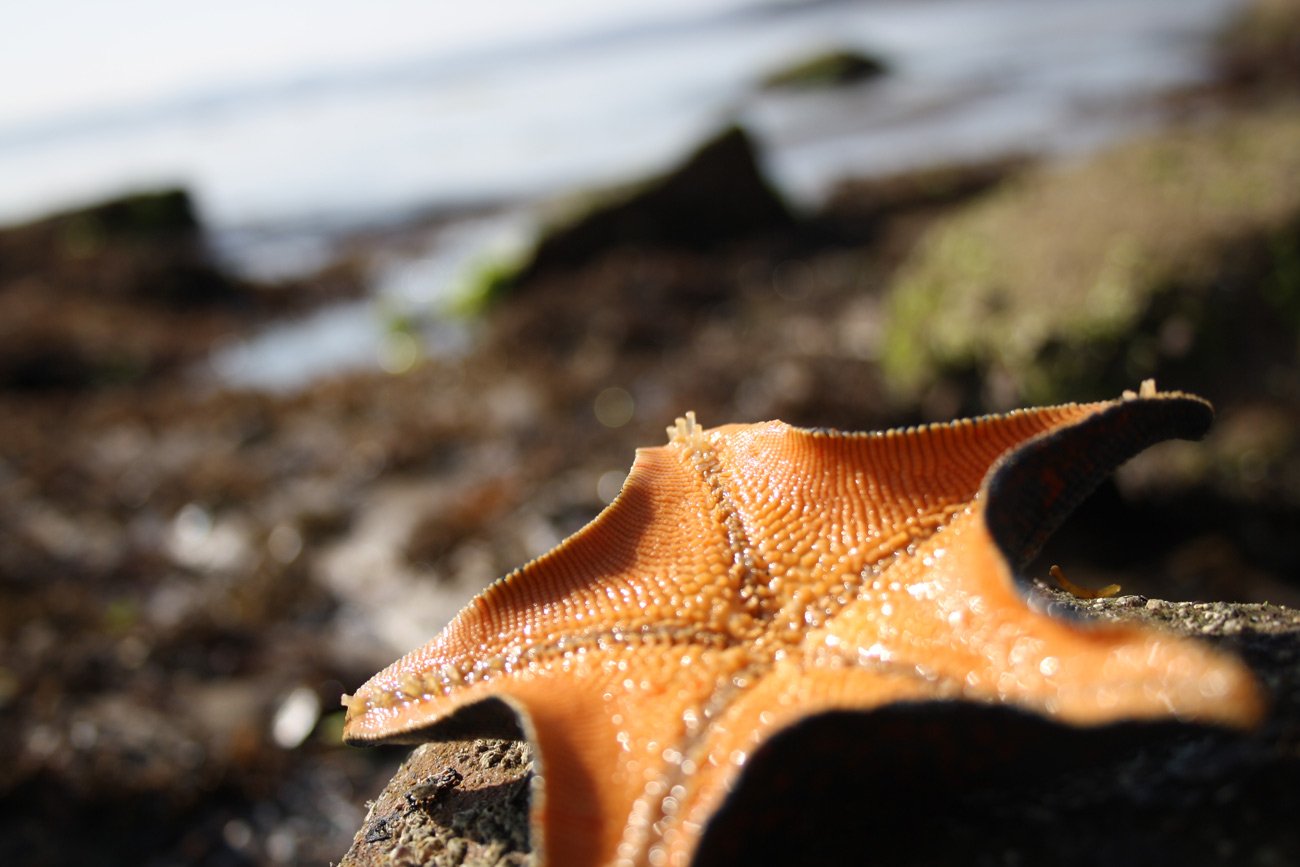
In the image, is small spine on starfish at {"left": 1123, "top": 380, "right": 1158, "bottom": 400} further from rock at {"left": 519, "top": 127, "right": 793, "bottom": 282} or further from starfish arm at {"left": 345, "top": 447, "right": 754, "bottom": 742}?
rock at {"left": 519, "top": 127, "right": 793, "bottom": 282}

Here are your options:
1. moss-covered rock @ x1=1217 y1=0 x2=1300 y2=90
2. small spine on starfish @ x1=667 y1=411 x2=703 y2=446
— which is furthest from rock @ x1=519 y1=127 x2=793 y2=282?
moss-covered rock @ x1=1217 y1=0 x2=1300 y2=90

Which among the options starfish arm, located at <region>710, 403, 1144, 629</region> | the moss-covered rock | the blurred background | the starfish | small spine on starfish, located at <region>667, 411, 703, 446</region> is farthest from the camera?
the moss-covered rock

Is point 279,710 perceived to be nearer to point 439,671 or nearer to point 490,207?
point 439,671

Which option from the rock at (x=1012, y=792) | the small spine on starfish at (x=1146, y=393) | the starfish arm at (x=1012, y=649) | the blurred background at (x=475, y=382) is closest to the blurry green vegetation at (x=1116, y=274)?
the blurred background at (x=475, y=382)

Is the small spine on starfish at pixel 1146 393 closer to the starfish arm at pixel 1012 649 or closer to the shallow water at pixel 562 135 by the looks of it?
the starfish arm at pixel 1012 649

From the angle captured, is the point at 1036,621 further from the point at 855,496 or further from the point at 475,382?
the point at 475,382
